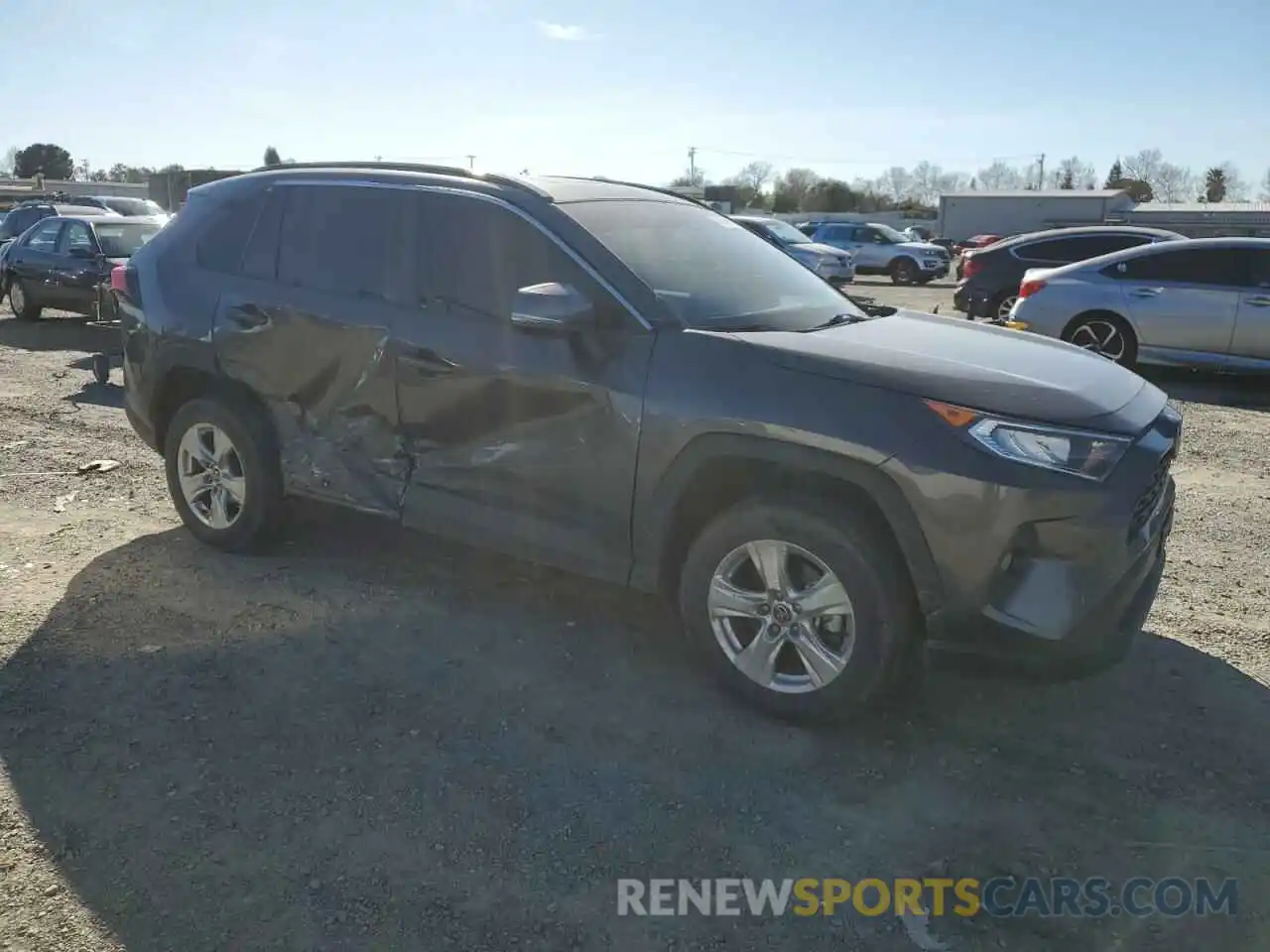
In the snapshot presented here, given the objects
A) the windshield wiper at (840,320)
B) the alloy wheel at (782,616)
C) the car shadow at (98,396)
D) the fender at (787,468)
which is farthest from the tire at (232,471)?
the car shadow at (98,396)

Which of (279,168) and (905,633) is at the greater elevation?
(279,168)

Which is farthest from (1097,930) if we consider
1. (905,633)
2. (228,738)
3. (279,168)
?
(279,168)

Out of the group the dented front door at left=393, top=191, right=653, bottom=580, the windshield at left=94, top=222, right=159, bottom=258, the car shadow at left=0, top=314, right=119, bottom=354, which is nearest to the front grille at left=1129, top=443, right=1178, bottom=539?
the dented front door at left=393, top=191, right=653, bottom=580

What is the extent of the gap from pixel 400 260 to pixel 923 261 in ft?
89.5

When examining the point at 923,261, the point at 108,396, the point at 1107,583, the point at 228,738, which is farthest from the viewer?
the point at 923,261

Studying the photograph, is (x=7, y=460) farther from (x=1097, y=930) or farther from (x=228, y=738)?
(x=1097, y=930)

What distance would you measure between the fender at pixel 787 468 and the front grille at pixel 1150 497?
661 mm

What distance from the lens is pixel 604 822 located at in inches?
123

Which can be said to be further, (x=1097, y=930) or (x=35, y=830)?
(x=35, y=830)

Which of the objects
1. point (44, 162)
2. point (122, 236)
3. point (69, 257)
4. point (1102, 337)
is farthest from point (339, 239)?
point (44, 162)

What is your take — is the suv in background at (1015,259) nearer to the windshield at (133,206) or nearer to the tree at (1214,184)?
the windshield at (133,206)

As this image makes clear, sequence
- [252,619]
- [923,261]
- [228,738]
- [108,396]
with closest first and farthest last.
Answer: [228,738] → [252,619] → [108,396] → [923,261]

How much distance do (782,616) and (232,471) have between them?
296 cm

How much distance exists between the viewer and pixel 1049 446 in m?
3.21
